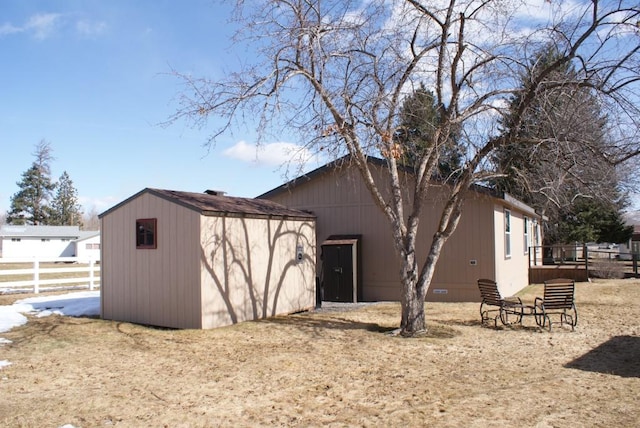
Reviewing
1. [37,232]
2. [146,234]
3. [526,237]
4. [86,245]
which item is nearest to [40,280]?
[146,234]

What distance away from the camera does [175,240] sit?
1023 centimetres

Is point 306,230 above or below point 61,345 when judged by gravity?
above

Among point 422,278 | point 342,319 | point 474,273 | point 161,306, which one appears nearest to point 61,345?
point 161,306

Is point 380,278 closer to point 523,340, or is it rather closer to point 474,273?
point 474,273

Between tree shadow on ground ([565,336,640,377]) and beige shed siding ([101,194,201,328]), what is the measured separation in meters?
6.65

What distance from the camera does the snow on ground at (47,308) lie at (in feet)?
35.3

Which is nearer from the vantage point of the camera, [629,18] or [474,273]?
[629,18]

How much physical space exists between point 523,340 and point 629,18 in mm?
5316

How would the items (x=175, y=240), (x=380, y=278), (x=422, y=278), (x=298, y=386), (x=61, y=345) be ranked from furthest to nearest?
(x=380, y=278) → (x=175, y=240) → (x=422, y=278) → (x=61, y=345) → (x=298, y=386)

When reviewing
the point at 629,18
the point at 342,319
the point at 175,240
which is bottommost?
the point at 342,319

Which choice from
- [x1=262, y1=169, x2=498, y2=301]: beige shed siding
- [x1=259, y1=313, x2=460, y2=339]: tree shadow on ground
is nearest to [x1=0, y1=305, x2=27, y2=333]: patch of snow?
Answer: [x1=259, y1=313, x2=460, y2=339]: tree shadow on ground

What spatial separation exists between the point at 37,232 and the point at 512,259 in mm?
50160

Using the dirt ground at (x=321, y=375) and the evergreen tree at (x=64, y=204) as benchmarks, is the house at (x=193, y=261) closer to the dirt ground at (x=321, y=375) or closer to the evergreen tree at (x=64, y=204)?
the dirt ground at (x=321, y=375)

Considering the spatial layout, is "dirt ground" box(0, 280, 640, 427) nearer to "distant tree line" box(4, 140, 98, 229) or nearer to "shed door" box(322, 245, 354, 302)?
"shed door" box(322, 245, 354, 302)
